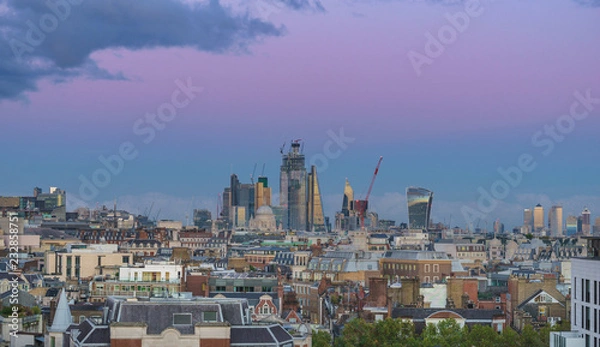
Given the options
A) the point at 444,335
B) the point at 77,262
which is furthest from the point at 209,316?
the point at 77,262

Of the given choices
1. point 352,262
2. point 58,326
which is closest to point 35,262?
point 352,262

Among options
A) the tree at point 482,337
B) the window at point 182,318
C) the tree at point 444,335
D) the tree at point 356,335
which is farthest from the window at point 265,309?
the window at point 182,318

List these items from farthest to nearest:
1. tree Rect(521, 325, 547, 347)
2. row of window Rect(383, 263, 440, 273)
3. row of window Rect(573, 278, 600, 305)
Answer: row of window Rect(383, 263, 440, 273) < tree Rect(521, 325, 547, 347) < row of window Rect(573, 278, 600, 305)

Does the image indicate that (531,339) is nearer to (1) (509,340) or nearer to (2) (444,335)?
(1) (509,340)

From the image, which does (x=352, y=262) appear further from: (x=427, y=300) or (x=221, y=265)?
(x=427, y=300)

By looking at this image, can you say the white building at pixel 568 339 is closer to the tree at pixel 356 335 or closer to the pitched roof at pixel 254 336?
the pitched roof at pixel 254 336

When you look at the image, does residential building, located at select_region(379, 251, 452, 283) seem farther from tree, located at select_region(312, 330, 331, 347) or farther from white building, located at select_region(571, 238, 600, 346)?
white building, located at select_region(571, 238, 600, 346)

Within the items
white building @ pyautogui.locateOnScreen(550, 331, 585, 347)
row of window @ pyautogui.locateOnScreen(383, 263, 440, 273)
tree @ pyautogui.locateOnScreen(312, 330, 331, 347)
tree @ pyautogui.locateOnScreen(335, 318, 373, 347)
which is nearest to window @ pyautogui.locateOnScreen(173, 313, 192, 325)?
white building @ pyautogui.locateOnScreen(550, 331, 585, 347)
